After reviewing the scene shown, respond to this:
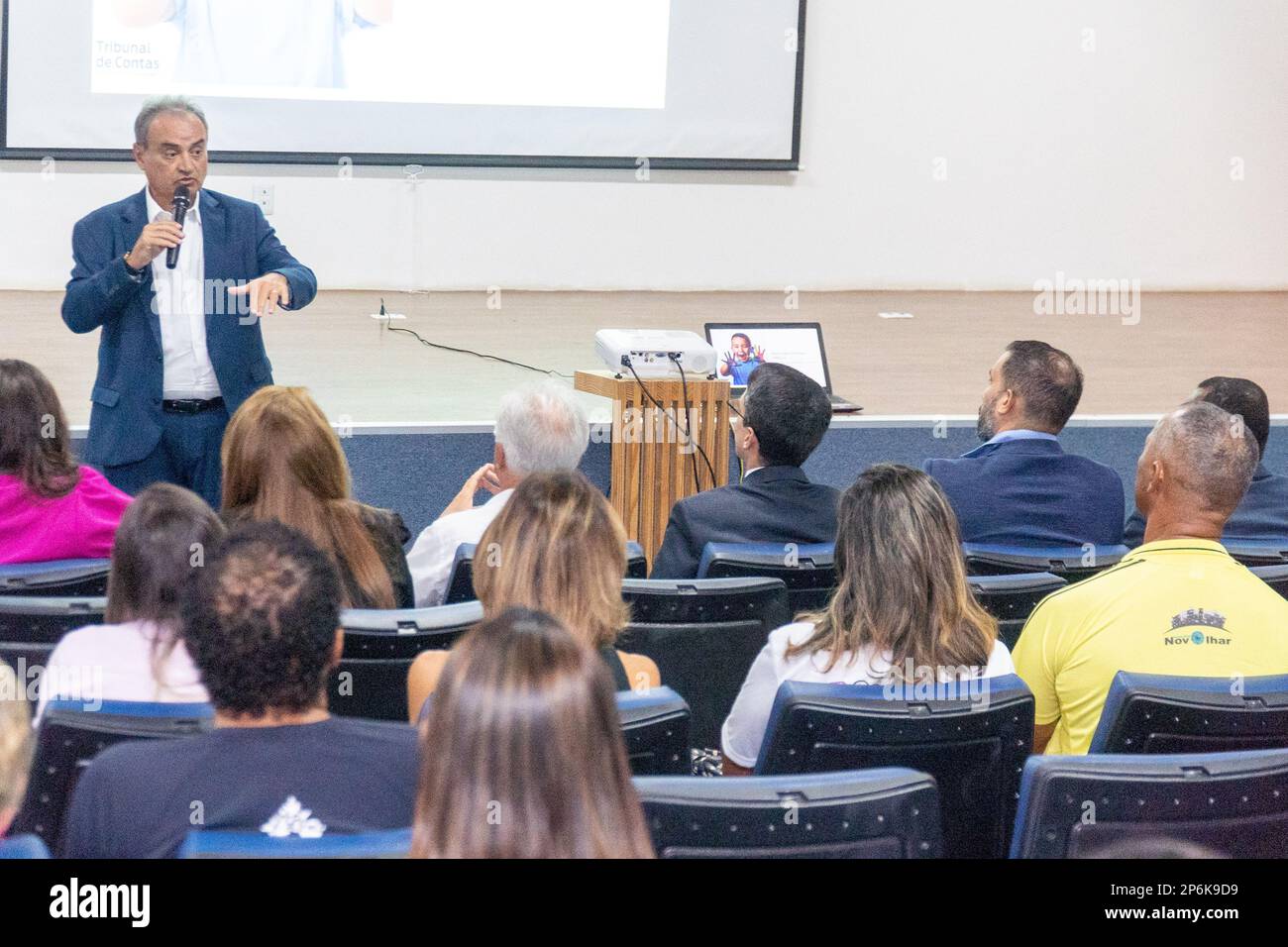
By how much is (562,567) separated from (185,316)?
209cm

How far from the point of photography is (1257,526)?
3680 millimetres

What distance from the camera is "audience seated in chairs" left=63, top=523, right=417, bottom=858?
5.28 feet

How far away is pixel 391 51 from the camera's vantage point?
8.86m

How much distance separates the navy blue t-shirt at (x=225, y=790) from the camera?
5.27 feet

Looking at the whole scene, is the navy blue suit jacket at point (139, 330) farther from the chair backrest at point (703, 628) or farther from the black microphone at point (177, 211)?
the chair backrest at point (703, 628)

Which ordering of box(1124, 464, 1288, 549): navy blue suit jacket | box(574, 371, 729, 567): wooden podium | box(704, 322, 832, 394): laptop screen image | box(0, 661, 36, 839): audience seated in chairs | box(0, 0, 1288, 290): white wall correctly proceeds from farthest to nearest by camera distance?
box(0, 0, 1288, 290): white wall → box(704, 322, 832, 394): laptop screen image → box(574, 371, 729, 567): wooden podium → box(1124, 464, 1288, 549): navy blue suit jacket → box(0, 661, 36, 839): audience seated in chairs

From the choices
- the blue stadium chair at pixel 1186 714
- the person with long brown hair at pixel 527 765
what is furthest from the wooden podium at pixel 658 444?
the person with long brown hair at pixel 527 765

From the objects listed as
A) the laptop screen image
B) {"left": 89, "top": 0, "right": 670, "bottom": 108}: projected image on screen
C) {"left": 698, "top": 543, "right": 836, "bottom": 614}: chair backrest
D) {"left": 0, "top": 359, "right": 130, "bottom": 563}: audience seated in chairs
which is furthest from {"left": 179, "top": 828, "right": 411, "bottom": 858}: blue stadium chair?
{"left": 89, "top": 0, "right": 670, "bottom": 108}: projected image on screen

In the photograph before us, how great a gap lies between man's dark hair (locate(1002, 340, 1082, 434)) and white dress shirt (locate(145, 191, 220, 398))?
2.08 m

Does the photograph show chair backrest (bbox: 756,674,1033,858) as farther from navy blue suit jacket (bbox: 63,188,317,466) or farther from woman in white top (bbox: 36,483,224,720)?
navy blue suit jacket (bbox: 63,188,317,466)

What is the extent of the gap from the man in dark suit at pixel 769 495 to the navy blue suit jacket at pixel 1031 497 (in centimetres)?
37

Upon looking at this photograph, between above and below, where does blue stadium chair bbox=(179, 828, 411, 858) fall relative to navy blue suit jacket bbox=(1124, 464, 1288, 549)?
below
